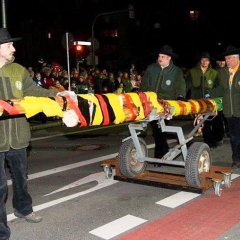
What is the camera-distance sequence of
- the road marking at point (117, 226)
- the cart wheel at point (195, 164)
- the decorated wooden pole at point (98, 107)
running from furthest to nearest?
the cart wheel at point (195, 164), the road marking at point (117, 226), the decorated wooden pole at point (98, 107)

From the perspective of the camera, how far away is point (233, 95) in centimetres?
684

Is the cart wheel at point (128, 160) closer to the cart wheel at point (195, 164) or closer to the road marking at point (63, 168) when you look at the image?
the cart wheel at point (195, 164)

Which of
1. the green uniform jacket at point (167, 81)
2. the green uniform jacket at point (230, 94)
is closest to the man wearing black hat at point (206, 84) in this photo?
the green uniform jacket at point (230, 94)

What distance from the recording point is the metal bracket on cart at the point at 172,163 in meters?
5.41

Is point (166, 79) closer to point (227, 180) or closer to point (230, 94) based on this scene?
point (230, 94)

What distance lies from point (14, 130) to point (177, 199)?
7.62ft

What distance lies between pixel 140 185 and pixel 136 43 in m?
57.8

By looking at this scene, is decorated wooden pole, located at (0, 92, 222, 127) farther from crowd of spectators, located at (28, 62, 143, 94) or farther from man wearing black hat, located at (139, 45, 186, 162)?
crowd of spectators, located at (28, 62, 143, 94)

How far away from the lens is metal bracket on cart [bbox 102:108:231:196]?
17.7ft

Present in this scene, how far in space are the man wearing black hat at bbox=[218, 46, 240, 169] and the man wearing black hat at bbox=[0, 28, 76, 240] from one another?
347cm

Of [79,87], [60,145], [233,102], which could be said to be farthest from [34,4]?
[233,102]

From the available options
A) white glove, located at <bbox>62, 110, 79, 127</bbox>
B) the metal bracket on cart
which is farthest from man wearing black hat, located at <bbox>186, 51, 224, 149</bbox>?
white glove, located at <bbox>62, 110, 79, 127</bbox>

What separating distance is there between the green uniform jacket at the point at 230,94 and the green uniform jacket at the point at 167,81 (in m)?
0.73

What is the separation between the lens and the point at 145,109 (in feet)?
16.9
